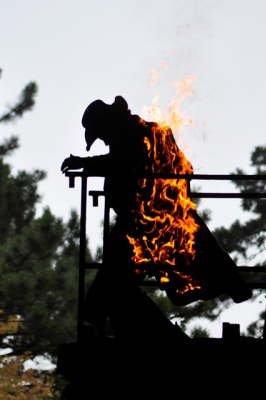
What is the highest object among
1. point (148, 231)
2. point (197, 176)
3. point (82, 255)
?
point (197, 176)

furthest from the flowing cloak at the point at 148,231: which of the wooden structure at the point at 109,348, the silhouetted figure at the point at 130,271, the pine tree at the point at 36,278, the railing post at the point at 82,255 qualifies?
the pine tree at the point at 36,278

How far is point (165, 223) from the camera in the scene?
8.18 meters

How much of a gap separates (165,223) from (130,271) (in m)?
0.49

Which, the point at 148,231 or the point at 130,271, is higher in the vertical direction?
the point at 148,231

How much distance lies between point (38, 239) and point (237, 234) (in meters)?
5.87

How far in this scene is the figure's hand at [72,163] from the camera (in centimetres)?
808

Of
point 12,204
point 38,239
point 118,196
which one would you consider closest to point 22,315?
point 38,239

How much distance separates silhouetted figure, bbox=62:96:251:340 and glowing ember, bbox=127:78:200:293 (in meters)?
0.03

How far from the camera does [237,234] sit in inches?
1164

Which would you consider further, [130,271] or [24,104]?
Answer: [24,104]

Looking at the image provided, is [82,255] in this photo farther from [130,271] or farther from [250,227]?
[250,227]

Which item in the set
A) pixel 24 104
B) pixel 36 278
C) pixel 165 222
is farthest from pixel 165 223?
pixel 24 104

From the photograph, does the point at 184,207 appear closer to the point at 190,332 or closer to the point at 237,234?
the point at 190,332

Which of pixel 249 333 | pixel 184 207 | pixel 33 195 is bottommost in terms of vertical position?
pixel 249 333
